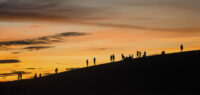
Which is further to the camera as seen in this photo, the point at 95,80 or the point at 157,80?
the point at 95,80

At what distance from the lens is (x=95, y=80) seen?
2403 inches

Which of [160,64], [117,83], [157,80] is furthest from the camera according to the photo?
[160,64]

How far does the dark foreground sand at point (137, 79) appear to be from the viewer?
49.1m

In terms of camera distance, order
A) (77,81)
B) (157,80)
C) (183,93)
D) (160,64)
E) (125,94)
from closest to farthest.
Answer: (183,93) → (125,94) → (157,80) → (160,64) → (77,81)

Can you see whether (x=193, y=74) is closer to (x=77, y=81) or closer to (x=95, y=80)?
(x=95, y=80)

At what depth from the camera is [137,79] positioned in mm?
55375

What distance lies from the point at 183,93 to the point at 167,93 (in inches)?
75.5

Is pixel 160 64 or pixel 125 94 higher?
pixel 160 64

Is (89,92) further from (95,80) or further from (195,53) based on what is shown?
(195,53)

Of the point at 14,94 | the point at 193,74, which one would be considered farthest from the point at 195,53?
the point at 14,94

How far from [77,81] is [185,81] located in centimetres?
2110

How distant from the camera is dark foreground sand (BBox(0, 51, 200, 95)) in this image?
49.1 m

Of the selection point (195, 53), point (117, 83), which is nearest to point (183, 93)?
point (117, 83)

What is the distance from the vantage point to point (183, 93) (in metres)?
44.4
